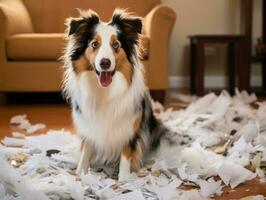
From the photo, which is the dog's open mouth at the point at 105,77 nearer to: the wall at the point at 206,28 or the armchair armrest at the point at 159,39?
the armchair armrest at the point at 159,39

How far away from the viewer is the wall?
465cm

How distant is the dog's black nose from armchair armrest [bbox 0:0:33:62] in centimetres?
203

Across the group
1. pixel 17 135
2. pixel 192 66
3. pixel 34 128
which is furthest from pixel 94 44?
pixel 192 66

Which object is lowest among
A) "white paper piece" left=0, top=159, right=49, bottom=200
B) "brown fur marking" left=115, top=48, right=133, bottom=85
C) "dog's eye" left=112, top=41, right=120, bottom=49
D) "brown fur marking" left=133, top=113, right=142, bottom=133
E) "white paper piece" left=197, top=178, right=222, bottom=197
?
"white paper piece" left=197, top=178, right=222, bottom=197

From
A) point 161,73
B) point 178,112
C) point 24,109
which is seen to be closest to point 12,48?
point 24,109

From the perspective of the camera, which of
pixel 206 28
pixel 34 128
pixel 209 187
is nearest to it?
pixel 209 187

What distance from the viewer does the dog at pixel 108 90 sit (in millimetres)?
1705

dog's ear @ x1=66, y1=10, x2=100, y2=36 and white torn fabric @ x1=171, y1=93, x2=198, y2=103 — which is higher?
dog's ear @ x1=66, y1=10, x2=100, y2=36

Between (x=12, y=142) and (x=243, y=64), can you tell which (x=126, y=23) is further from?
(x=243, y=64)

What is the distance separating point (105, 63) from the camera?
64.3 inches

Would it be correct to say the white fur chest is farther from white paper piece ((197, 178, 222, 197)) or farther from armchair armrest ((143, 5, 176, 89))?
armchair armrest ((143, 5, 176, 89))

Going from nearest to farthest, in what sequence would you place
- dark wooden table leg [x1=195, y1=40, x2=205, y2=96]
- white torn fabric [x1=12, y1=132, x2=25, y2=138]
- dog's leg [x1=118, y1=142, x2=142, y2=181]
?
1. dog's leg [x1=118, y1=142, x2=142, y2=181]
2. white torn fabric [x1=12, y1=132, x2=25, y2=138]
3. dark wooden table leg [x1=195, y1=40, x2=205, y2=96]

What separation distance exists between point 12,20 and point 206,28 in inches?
87.0

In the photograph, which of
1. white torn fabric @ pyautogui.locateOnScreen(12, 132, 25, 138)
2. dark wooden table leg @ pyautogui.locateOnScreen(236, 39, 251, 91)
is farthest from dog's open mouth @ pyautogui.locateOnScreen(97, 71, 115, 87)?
dark wooden table leg @ pyautogui.locateOnScreen(236, 39, 251, 91)
